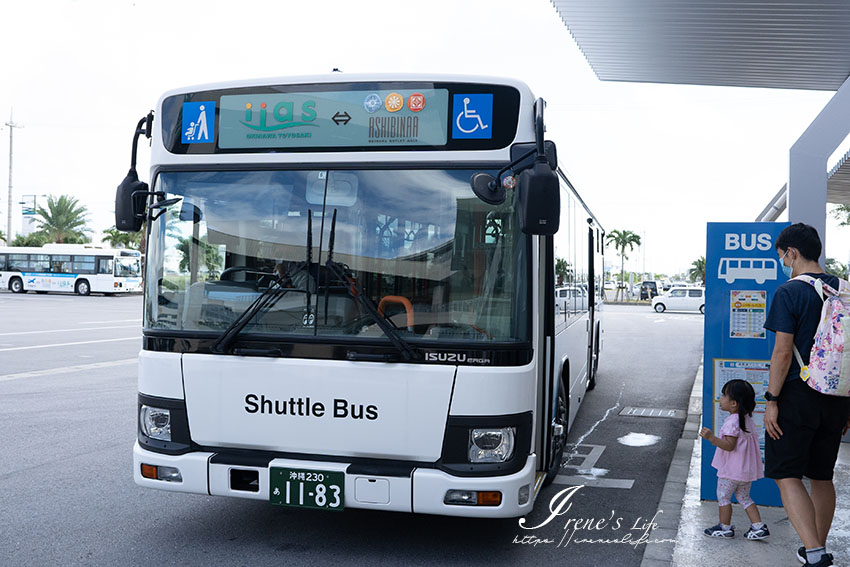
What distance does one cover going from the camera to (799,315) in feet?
14.2

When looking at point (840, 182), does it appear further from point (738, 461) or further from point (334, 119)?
point (334, 119)

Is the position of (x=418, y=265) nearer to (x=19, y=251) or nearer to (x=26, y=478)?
(x=26, y=478)

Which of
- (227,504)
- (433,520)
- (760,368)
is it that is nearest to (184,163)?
(227,504)

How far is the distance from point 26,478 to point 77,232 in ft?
205

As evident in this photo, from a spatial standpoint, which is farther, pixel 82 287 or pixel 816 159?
pixel 82 287

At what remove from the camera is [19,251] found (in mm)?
46188

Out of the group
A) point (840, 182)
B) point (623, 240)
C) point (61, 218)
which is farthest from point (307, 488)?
point (623, 240)

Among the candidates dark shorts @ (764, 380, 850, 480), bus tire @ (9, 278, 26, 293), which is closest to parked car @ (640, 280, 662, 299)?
bus tire @ (9, 278, 26, 293)

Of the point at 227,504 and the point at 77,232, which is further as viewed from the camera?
the point at 77,232

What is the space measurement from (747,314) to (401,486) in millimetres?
3024

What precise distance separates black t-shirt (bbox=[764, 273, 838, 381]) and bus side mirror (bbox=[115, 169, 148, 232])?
385 cm

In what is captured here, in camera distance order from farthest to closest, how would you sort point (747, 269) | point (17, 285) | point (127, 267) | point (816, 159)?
point (17, 285) → point (127, 267) → point (816, 159) → point (747, 269)

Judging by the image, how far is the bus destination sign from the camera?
4.58m

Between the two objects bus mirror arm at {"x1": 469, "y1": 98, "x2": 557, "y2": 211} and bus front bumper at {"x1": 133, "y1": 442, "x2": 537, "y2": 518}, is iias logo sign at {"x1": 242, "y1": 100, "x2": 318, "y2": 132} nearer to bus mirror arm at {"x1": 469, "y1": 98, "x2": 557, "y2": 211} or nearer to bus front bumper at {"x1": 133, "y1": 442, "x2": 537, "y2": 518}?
bus mirror arm at {"x1": 469, "y1": 98, "x2": 557, "y2": 211}
